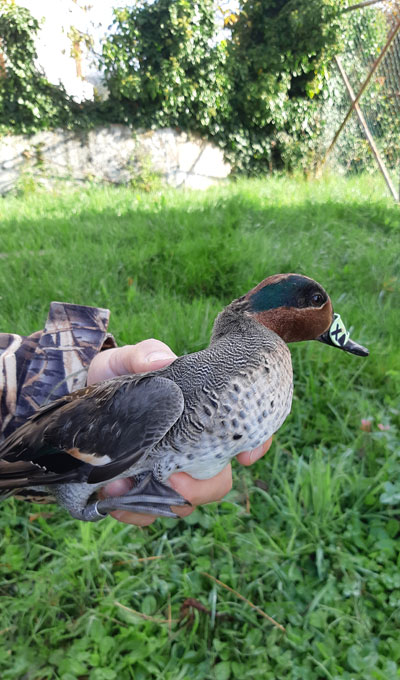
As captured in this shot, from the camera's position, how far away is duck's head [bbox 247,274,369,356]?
0.99 m

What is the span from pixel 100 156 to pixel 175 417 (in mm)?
6381

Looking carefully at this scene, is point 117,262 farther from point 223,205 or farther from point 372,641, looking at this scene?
point 372,641

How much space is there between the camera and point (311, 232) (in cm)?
363

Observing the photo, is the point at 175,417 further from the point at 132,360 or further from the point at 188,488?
the point at 132,360

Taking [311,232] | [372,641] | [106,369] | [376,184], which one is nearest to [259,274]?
[311,232]

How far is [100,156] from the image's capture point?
6391 millimetres

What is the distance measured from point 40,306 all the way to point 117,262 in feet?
2.08

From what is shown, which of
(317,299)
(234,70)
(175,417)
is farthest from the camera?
(234,70)

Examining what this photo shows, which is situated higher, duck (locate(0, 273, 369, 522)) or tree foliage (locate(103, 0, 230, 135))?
tree foliage (locate(103, 0, 230, 135))

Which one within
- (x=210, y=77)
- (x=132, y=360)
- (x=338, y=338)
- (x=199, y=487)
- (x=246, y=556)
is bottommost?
(x=246, y=556)

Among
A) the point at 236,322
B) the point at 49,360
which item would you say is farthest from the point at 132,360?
the point at 236,322

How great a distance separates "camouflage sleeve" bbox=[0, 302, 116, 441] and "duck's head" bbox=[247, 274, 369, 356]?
70 cm

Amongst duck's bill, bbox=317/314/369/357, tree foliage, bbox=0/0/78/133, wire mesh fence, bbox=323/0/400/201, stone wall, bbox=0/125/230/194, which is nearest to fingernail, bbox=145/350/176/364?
duck's bill, bbox=317/314/369/357

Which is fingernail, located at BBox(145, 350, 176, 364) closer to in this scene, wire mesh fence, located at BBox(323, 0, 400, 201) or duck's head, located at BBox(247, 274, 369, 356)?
duck's head, located at BBox(247, 274, 369, 356)
